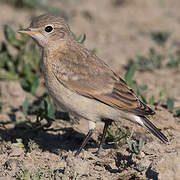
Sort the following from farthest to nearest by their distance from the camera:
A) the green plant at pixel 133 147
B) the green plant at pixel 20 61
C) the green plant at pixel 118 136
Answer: the green plant at pixel 20 61
the green plant at pixel 118 136
the green plant at pixel 133 147

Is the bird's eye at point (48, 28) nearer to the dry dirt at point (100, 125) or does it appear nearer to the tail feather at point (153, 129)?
the dry dirt at point (100, 125)

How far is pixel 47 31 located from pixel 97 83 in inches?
42.0

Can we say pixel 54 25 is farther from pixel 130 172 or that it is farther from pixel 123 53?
pixel 123 53

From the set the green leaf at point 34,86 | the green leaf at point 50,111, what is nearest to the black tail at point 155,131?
→ the green leaf at point 50,111

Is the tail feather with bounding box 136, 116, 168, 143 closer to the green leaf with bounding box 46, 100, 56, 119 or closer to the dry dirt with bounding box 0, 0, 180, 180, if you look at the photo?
the dry dirt with bounding box 0, 0, 180, 180

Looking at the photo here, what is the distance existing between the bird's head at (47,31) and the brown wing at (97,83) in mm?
339

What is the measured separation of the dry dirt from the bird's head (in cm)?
137

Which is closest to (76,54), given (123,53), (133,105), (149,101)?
(133,105)

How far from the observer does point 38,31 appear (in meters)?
6.10

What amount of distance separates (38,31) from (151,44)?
4.53 metres

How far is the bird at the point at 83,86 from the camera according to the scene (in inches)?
222

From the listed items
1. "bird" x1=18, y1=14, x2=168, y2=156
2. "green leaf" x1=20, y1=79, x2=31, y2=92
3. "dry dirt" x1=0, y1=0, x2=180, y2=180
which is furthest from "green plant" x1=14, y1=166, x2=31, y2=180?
"green leaf" x1=20, y1=79, x2=31, y2=92

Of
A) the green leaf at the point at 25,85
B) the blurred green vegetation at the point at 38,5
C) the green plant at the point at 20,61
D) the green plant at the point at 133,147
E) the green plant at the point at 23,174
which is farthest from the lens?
the blurred green vegetation at the point at 38,5

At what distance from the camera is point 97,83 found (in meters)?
5.80
